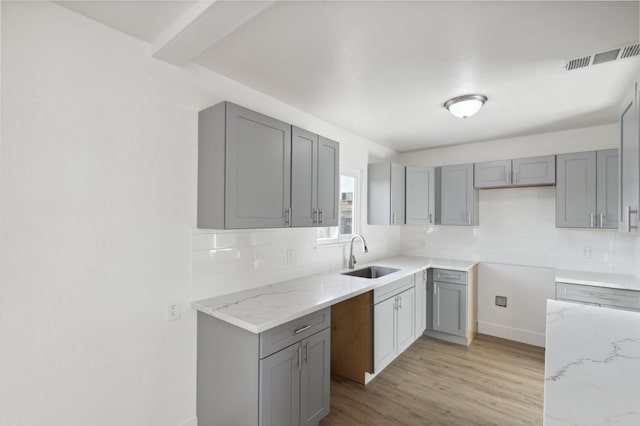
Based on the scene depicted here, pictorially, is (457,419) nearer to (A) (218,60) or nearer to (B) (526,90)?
(B) (526,90)

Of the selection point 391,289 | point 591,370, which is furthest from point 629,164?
point 391,289

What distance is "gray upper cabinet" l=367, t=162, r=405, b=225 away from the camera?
3773 mm

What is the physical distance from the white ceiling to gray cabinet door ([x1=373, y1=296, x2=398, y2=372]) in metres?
1.84

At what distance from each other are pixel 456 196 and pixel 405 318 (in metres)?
1.71

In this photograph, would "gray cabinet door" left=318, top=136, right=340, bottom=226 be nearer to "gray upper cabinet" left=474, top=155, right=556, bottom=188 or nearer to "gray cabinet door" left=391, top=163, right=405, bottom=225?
"gray cabinet door" left=391, top=163, right=405, bottom=225

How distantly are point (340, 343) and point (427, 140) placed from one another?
270 cm

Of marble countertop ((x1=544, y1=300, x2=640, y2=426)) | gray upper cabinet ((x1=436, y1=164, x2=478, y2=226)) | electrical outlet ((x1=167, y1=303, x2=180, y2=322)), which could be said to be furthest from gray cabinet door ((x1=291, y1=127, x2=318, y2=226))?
gray upper cabinet ((x1=436, y1=164, x2=478, y2=226))

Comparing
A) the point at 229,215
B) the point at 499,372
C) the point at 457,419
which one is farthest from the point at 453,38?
the point at 499,372

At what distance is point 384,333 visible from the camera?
9.39 feet

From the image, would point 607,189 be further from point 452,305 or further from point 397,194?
point 397,194

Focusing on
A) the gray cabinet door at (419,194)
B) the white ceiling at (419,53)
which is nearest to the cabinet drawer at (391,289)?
the gray cabinet door at (419,194)

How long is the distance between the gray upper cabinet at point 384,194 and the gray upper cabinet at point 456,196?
1.82 feet

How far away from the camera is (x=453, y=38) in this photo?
1.70 meters

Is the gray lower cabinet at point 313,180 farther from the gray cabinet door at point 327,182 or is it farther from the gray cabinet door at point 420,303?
the gray cabinet door at point 420,303
